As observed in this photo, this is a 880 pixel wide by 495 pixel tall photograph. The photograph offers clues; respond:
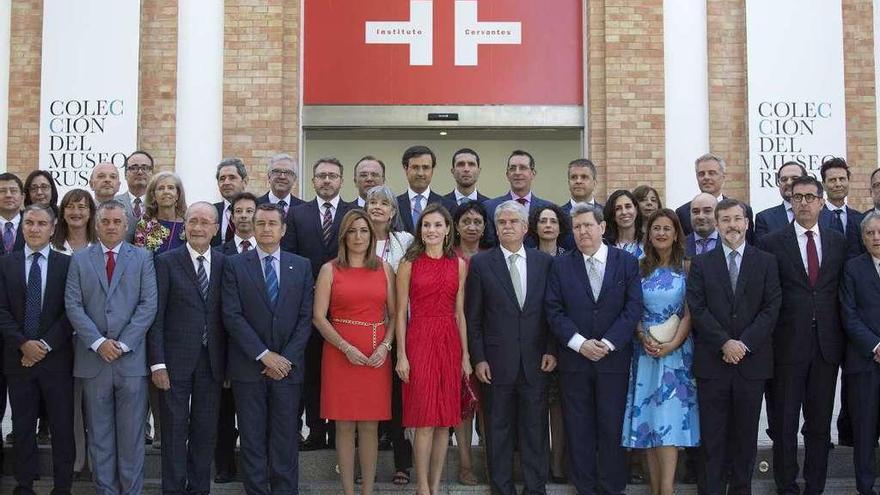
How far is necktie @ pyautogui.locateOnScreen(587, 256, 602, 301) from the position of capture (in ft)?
20.3

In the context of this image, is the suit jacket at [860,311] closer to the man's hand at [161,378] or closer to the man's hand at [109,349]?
the man's hand at [161,378]

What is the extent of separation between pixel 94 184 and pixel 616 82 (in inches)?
222

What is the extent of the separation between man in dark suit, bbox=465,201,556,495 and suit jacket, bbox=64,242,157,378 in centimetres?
195

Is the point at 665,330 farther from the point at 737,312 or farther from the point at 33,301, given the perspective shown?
the point at 33,301

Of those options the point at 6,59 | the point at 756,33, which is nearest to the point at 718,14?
the point at 756,33

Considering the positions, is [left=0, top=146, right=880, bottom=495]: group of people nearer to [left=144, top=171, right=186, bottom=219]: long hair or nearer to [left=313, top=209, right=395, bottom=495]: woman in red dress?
[left=313, top=209, right=395, bottom=495]: woman in red dress

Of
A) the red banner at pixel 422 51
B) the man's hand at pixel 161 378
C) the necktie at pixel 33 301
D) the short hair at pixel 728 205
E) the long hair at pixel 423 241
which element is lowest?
the man's hand at pixel 161 378

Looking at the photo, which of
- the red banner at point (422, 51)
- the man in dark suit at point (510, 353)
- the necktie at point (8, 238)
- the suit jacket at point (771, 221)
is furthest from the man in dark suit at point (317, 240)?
the red banner at point (422, 51)

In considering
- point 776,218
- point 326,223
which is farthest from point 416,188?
point 776,218

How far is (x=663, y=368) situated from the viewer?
20.5ft

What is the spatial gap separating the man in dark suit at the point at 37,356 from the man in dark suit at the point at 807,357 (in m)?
4.33

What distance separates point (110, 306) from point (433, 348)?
1924mm

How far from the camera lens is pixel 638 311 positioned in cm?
614

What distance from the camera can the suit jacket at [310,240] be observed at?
684cm
